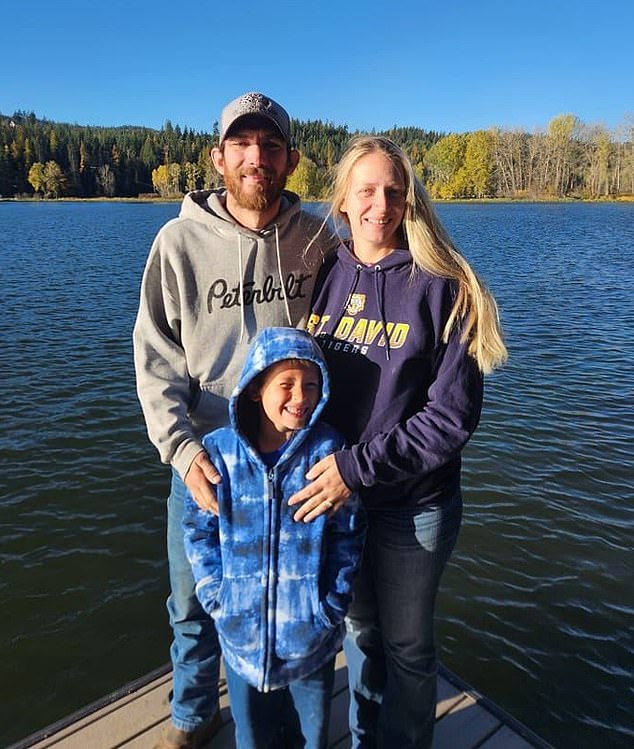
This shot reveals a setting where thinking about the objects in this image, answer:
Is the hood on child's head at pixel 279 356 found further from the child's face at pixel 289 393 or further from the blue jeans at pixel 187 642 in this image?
the blue jeans at pixel 187 642

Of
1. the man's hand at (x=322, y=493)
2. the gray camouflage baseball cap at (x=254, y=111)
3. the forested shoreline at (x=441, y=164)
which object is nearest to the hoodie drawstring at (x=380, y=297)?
the man's hand at (x=322, y=493)

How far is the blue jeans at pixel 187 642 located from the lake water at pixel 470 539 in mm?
2491

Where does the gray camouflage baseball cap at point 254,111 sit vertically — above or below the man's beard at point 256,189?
above

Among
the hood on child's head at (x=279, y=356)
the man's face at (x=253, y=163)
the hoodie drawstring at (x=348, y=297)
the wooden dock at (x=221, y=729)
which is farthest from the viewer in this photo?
the wooden dock at (x=221, y=729)

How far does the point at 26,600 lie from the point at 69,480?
225 cm

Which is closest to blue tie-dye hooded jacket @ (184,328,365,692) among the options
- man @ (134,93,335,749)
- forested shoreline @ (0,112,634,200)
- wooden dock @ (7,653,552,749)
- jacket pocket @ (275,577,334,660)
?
jacket pocket @ (275,577,334,660)

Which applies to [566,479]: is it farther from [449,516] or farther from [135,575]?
[449,516]

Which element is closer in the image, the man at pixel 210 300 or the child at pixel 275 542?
the child at pixel 275 542

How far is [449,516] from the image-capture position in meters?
2.38

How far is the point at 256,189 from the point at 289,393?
0.99 metres

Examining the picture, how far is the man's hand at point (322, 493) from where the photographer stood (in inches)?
85.4

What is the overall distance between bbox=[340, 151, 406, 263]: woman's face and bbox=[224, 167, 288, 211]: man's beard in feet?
1.34

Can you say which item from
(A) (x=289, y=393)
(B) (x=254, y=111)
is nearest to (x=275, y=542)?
(A) (x=289, y=393)

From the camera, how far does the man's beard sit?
2.63 m
